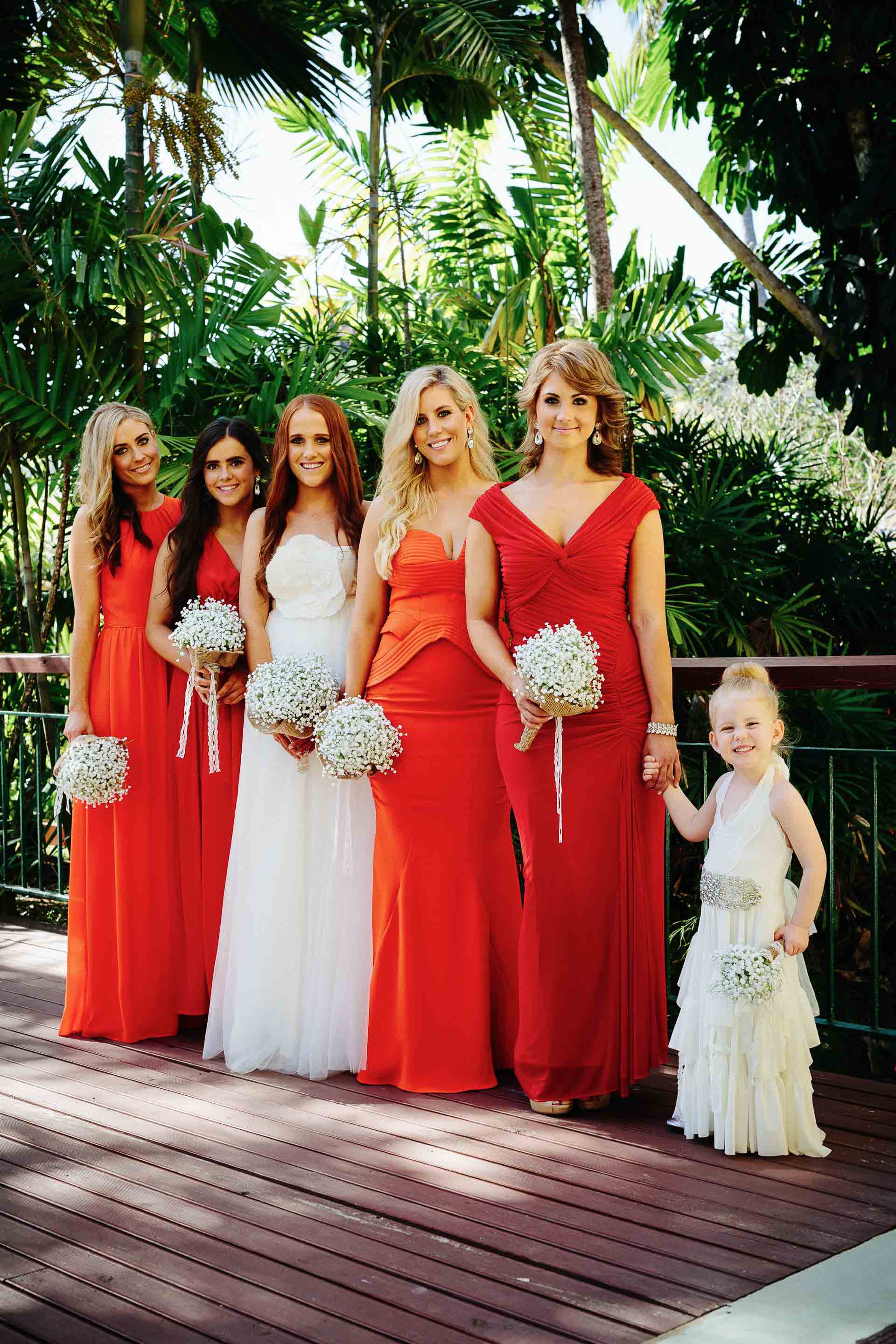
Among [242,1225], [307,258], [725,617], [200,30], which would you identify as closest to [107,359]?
[200,30]

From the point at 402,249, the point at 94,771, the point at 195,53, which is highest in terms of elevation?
the point at 195,53

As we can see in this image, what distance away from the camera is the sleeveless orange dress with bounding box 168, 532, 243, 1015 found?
4.52 metres

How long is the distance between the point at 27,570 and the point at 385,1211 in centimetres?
622

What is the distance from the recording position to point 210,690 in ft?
14.3

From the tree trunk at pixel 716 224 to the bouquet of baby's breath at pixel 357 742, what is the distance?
523cm

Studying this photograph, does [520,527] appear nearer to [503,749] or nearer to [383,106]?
[503,749]

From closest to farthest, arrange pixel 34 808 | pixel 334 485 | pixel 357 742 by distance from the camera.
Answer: pixel 357 742 → pixel 334 485 → pixel 34 808

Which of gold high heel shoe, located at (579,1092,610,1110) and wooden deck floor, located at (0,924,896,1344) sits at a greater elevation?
gold high heel shoe, located at (579,1092,610,1110)

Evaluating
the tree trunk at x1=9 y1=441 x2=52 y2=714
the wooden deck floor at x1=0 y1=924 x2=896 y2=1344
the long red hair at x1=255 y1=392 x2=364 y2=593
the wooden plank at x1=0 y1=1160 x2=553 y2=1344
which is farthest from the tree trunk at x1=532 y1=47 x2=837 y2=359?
the wooden plank at x1=0 y1=1160 x2=553 y2=1344

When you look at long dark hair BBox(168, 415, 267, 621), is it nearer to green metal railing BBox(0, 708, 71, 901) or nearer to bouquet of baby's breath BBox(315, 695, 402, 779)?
bouquet of baby's breath BBox(315, 695, 402, 779)

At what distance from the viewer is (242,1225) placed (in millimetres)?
2834

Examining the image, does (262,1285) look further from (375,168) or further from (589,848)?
(375,168)

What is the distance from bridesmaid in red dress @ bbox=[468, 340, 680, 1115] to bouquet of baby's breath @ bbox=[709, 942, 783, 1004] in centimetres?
42

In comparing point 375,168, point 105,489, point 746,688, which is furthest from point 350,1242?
point 375,168
